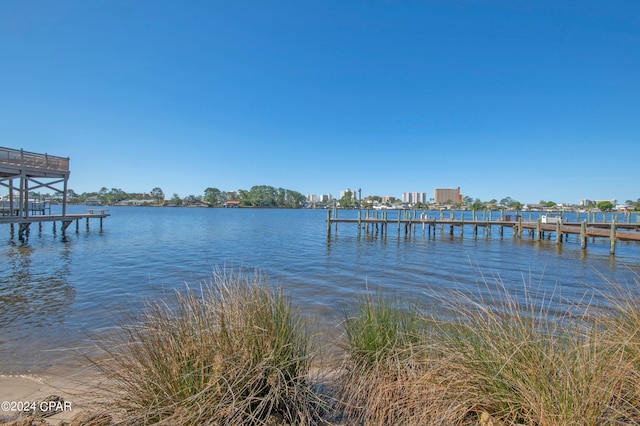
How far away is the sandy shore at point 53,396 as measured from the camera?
296 cm

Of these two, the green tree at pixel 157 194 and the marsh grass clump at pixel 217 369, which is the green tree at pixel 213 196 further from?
the marsh grass clump at pixel 217 369

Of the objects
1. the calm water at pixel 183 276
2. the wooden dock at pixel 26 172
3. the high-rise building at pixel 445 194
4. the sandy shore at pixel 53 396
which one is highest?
the high-rise building at pixel 445 194

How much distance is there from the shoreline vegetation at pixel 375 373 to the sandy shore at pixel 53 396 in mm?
170

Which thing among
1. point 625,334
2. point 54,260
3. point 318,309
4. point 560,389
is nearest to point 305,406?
point 560,389

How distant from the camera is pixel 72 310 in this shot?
8.20 meters

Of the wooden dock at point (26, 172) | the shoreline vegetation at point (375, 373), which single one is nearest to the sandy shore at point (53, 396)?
the shoreline vegetation at point (375, 373)

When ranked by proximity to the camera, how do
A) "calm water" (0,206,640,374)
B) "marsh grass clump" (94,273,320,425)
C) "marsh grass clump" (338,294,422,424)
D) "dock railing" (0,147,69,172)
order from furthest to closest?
"dock railing" (0,147,69,172)
"calm water" (0,206,640,374)
"marsh grass clump" (338,294,422,424)
"marsh grass clump" (94,273,320,425)

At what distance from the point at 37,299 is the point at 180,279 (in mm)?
4283

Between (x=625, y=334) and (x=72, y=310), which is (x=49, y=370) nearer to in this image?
(x=72, y=310)

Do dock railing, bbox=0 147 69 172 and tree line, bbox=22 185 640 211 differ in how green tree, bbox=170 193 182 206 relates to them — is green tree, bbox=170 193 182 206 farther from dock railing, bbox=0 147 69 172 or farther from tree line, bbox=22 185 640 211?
dock railing, bbox=0 147 69 172

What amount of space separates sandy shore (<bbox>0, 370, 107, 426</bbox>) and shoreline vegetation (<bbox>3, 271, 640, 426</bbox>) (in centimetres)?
17

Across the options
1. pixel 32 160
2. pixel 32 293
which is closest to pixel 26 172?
pixel 32 160

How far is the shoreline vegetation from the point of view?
88.1 inches

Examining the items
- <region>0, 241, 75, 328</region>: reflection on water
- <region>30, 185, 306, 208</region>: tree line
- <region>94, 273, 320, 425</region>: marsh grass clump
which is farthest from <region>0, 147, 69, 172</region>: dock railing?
<region>30, 185, 306, 208</region>: tree line
